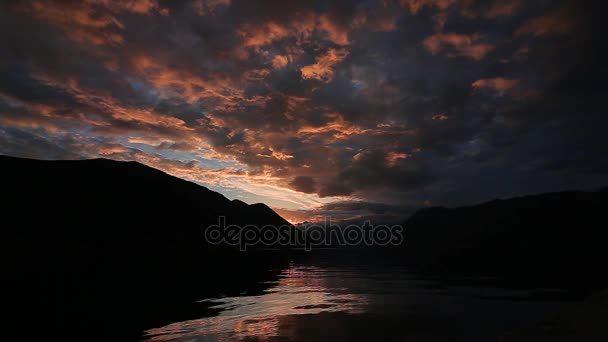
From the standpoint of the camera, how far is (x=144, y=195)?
157500 millimetres

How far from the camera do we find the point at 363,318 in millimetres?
22672

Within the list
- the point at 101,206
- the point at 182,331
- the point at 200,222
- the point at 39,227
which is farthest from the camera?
the point at 200,222

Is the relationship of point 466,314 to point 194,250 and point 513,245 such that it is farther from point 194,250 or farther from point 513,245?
point 513,245

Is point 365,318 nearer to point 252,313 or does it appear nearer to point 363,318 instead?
point 363,318

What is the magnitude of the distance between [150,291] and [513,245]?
204828mm

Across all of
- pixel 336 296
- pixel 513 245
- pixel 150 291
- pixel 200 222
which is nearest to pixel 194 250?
pixel 200 222

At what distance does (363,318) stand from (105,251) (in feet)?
290

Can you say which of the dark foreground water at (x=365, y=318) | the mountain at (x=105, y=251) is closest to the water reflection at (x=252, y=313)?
the dark foreground water at (x=365, y=318)

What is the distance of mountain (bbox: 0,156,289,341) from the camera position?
2600 centimetres

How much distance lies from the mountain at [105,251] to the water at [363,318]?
3.96 metres

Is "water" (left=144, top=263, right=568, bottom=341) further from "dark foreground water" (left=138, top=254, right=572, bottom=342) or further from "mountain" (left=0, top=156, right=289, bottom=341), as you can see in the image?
"mountain" (left=0, top=156, right=289, bottom=341)

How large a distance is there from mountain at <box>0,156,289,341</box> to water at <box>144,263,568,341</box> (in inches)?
156

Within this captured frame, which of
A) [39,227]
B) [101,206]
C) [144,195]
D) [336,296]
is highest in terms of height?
[144,195]

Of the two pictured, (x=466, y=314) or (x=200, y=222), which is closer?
(x=466, y=314)
